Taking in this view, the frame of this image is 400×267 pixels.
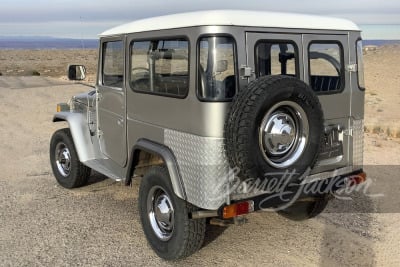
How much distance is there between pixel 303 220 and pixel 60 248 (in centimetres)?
267

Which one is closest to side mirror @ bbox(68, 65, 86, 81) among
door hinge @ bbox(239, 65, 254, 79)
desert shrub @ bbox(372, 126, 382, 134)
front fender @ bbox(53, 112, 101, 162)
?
front fender @ bbox(53, 112, 101, 162)

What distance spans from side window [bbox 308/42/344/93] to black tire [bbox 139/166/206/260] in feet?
5.37

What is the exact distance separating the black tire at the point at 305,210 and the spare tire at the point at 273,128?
1352mm

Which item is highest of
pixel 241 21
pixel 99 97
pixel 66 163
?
pixel 241 21

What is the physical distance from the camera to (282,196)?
3996 mm

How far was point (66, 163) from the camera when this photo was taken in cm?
636

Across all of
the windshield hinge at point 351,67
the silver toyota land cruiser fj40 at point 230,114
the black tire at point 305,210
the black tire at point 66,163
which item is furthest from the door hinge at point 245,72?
the black tire at point 66,163

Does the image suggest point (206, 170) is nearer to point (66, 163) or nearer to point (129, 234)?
point (129, 234)

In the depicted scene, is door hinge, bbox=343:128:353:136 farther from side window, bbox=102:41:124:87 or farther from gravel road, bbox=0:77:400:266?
side window, bbox=102:41:124:87

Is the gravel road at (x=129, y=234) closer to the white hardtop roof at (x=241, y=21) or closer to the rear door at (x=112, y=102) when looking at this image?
the rear door at (x=112, y=102)

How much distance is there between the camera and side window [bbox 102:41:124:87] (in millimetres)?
4941

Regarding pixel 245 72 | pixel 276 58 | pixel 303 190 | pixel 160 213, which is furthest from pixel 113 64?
pixel 303 190

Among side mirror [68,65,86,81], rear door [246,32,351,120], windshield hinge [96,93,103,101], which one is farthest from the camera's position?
side mirror [68,65,86,81]

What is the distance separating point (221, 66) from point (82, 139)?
2.80 meters
